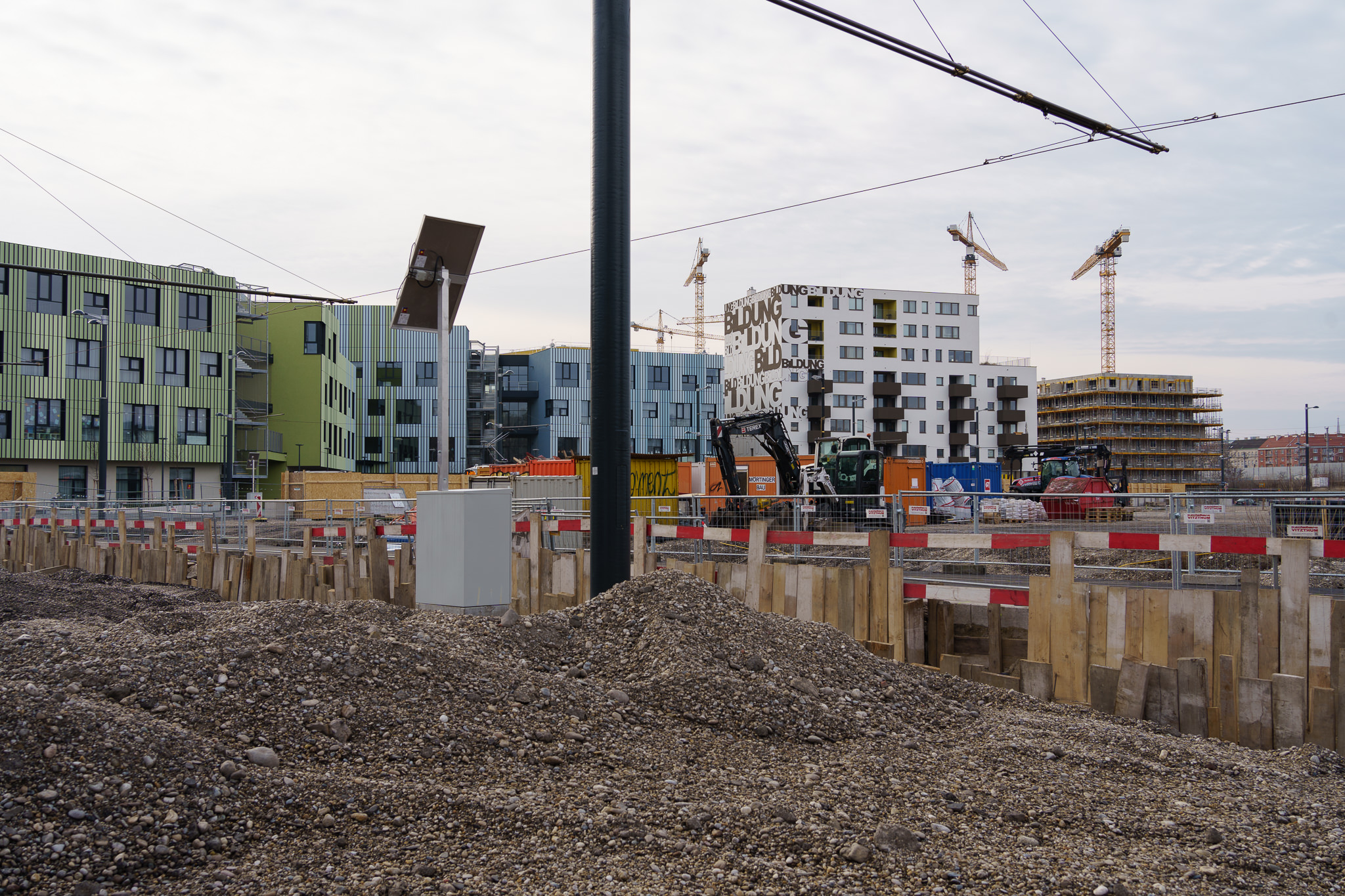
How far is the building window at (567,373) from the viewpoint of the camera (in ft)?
261

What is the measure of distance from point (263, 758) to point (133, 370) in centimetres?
5350

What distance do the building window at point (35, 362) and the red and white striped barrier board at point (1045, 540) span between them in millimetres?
45511

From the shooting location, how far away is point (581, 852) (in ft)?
12.5

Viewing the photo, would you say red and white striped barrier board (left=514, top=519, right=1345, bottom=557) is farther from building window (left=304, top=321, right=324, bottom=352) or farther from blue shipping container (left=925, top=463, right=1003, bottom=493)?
building window (left=304, top=321, right=324, bottom=352)

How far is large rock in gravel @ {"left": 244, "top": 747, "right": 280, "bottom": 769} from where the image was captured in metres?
4.34

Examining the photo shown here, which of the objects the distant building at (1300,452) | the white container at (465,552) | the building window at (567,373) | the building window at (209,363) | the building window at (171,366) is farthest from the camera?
the distant building at (1300,452)

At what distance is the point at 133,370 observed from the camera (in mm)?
50719

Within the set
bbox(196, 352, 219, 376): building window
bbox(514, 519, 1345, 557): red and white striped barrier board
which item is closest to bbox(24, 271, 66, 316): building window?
bbox(196, 352, 219, 376): building window

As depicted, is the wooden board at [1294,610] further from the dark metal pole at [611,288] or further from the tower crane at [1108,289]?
the tower crane at [1108,289]

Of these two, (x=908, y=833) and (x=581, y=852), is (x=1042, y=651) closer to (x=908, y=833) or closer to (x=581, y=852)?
(x=908, y=833)

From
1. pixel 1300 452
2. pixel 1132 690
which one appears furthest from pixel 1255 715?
pixel 1300 452

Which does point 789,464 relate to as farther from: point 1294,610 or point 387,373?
point 387,373

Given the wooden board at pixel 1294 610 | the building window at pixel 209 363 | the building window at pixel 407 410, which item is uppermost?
the building window at pixel 209 363

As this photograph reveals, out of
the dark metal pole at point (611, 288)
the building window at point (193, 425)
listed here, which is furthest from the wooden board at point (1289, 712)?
the building window at point (193, 425)
